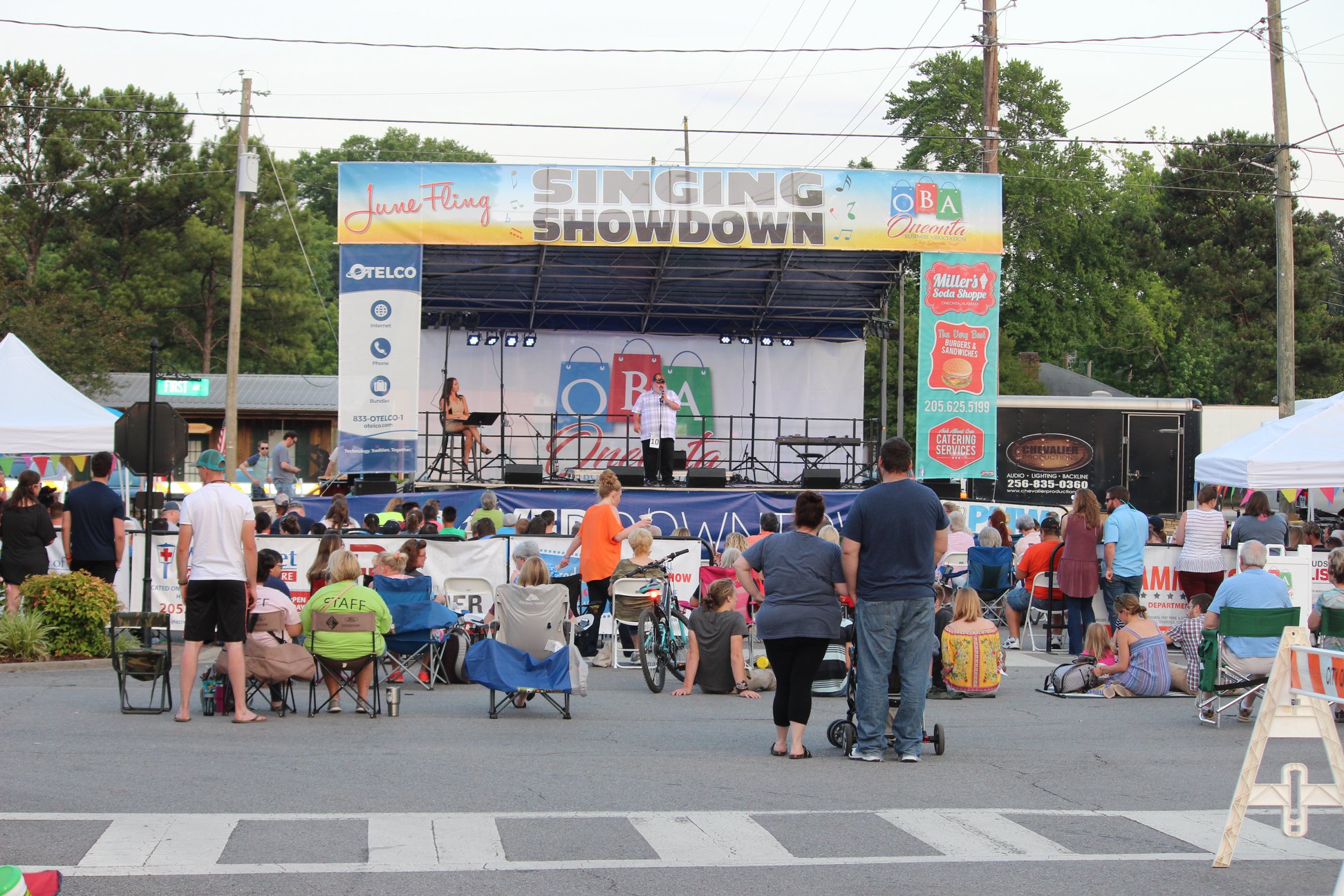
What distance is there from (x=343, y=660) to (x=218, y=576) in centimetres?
112

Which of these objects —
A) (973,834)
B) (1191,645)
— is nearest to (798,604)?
(973,834)

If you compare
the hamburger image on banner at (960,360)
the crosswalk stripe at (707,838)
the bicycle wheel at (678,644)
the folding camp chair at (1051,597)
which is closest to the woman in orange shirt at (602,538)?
the bicycle wheel at (678,644)

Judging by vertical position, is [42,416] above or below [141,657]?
above

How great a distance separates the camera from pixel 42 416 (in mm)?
15016

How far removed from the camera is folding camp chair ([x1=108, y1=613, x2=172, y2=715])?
9625 millimetres

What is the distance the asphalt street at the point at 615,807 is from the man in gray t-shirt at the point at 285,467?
1175 centimetres

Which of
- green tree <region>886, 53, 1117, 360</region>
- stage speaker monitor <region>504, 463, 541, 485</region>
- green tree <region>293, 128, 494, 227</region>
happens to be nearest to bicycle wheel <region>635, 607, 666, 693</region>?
stage speaker monitor <region>504, 463, 541, 485</region>

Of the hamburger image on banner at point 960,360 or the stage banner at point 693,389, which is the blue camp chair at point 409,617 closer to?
the hamburger image on banner at point 960,360

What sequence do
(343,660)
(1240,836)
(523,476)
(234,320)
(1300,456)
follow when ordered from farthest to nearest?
(234,320)
(523,476)
(1300,456)
(343,660)
(1240,836)

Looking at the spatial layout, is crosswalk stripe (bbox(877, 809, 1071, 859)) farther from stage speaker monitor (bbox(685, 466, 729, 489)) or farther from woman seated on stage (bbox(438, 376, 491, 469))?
woman seated on stage (bbox(438, 376, 491, 469))

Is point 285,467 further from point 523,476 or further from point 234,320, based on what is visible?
point 234,320

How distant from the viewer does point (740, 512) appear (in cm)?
1972

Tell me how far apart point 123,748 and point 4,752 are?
0.65 metres

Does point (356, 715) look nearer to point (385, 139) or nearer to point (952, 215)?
point (952, 215)
